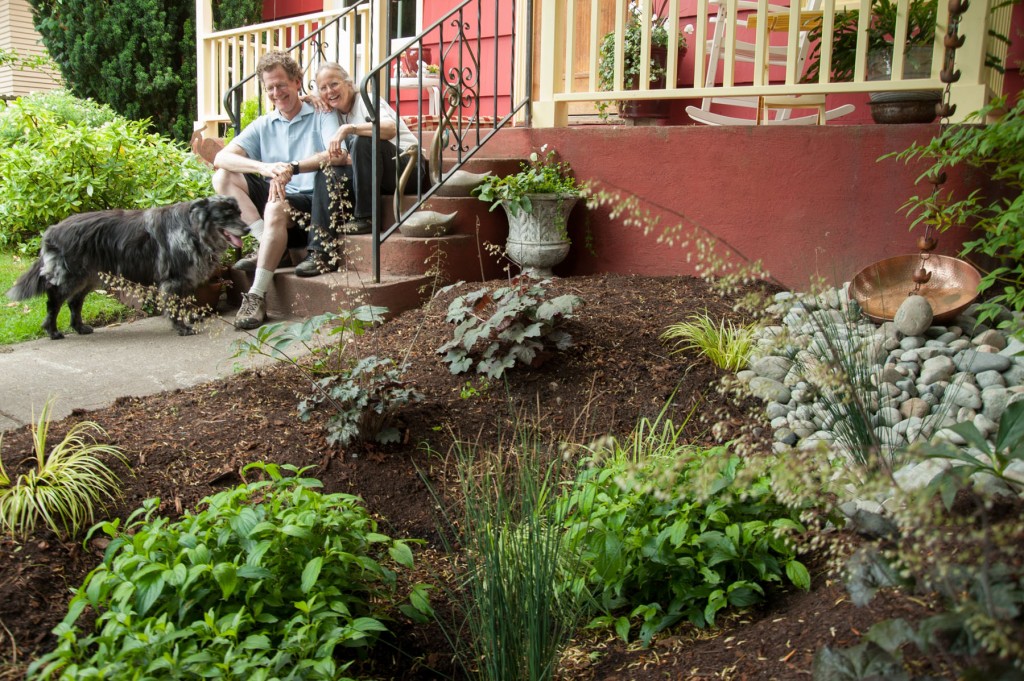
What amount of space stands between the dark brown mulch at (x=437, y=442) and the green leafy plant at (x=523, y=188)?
0.58 metres

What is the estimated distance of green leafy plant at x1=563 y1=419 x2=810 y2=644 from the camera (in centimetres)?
214

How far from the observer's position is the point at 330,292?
465cm

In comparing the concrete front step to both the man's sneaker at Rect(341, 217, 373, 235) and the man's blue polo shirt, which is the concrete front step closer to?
the man's sneaker at Rect(341, 217, 373, 235)

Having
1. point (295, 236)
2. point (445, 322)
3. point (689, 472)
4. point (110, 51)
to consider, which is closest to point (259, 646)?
point (689, 472)

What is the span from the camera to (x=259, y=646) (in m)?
1.76

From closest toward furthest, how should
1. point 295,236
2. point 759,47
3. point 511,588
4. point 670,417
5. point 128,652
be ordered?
point 128,652
point 511,588
point 670,417
point 759,47
point 295,236

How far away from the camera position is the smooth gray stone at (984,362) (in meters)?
3.42

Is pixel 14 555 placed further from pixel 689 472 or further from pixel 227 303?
pixel 227 303

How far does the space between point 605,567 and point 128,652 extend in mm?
1126

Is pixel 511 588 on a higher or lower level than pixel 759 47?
lower

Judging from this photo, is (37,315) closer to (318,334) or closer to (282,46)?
(318,334)

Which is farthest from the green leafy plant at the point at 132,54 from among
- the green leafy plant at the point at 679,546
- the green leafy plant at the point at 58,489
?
the green leafy plant at the point at 679,546

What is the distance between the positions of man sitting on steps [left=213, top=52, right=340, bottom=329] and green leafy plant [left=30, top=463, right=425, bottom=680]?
2.70m

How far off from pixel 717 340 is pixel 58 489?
102 inches
